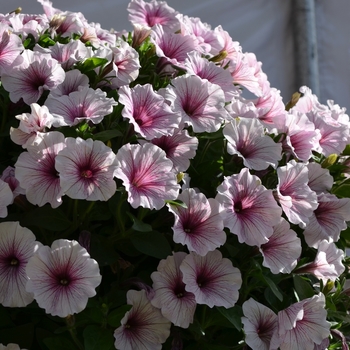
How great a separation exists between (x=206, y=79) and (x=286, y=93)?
59.8 inches

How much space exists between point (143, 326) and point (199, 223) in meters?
0.11

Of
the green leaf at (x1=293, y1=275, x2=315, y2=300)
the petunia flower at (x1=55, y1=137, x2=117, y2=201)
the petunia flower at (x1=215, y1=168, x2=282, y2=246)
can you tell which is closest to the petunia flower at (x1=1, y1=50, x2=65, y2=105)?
the petunia flower at (x1=55, y1=137, x2=117, y2=201)

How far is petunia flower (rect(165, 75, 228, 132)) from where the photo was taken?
63cm

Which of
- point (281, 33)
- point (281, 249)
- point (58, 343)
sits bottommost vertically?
point (281, 33)

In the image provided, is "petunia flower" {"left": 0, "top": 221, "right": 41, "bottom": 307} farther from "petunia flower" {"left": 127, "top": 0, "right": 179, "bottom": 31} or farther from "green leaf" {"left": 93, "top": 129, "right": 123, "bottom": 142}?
"petunia flower" {"left": 127, "top": 0, "right": 179, "bottom": 31}

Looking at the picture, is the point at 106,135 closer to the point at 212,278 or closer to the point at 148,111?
the point at 148,111

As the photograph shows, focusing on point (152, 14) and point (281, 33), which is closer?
point (152, 14)

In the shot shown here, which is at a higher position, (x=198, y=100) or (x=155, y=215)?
(x=198, y=100)

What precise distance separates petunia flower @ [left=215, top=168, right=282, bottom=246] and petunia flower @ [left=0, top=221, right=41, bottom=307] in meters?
0.18

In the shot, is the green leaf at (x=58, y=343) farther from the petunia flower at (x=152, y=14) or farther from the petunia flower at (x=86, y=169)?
the petunia flower at (x=152, y=14)

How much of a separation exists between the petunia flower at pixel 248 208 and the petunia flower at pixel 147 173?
0.06m

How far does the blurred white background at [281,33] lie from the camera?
203cm

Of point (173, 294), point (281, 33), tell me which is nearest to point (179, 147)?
point (173, 294)

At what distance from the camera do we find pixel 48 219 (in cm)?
58
